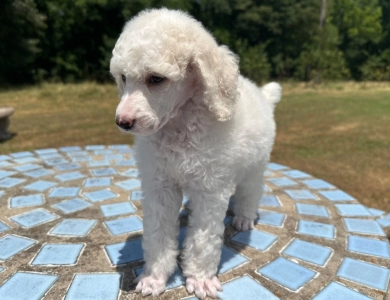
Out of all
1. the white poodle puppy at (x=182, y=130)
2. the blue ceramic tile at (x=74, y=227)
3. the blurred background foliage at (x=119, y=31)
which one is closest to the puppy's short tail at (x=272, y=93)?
the white poodle puppy at (x=182, y=130)

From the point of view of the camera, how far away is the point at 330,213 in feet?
12.3

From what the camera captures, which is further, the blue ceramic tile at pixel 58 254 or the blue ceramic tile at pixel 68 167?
the blue ceramic tile at pixel 68 167

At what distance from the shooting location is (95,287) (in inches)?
97.5

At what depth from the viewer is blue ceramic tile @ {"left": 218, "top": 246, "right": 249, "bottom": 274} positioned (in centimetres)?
275

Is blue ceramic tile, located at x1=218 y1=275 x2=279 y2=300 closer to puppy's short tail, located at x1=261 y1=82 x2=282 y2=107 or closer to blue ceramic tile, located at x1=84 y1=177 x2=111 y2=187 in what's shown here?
puppy's short tail, located at x1=261 y1=82 x2=282 y2=107

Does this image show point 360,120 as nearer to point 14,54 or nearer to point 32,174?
point 32,174

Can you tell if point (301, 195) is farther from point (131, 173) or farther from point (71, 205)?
point (71, 205)

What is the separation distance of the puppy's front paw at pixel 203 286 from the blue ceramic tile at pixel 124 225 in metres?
0.96

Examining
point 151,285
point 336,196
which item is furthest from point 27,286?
point 336,196

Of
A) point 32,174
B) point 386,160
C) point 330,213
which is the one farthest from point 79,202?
point 386,160

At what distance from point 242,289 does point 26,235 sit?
1962 mm

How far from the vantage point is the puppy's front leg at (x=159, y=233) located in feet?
7.75

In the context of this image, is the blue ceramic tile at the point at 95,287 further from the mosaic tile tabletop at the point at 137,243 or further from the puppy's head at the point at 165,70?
the puppy's head at the point at 165,70

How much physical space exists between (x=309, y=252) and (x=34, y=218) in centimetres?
260
